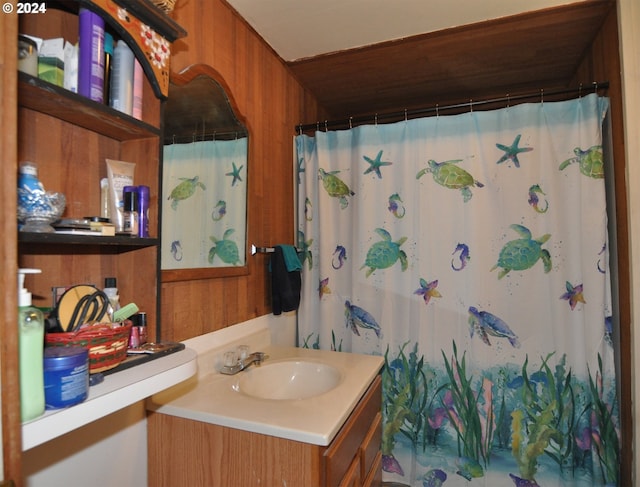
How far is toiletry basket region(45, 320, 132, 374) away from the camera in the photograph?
65 cm

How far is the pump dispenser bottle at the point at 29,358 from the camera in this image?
51cm

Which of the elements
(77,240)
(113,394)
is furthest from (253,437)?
A: (77,240)

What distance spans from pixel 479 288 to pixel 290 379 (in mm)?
A: 957

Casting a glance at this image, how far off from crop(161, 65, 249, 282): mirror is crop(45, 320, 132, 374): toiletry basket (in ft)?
1.36

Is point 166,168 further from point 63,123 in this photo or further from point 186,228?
point 63,123

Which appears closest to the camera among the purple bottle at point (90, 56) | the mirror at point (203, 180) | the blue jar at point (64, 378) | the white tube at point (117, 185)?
the blue jar at point (64, 378)

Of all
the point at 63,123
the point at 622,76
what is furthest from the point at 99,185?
the point at 622,76

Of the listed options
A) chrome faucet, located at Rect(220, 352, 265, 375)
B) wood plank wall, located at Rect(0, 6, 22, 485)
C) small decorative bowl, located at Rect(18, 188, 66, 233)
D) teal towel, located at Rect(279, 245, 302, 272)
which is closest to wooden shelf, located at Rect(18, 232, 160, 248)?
small decorative bowl, located at Rect(18, 188, 66, 233)

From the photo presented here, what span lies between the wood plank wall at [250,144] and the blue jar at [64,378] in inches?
21.1

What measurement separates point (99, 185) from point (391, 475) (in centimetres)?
181

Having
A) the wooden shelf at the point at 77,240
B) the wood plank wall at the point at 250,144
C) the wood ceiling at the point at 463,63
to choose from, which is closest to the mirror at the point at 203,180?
the wood plank wall at the point at 250,144

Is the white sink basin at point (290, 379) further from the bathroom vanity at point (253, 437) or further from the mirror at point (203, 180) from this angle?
the mirror at point (203, 180)

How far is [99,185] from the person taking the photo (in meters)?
0.88

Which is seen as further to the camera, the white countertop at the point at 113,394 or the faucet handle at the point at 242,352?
the faucet handle at the point at 242,352
